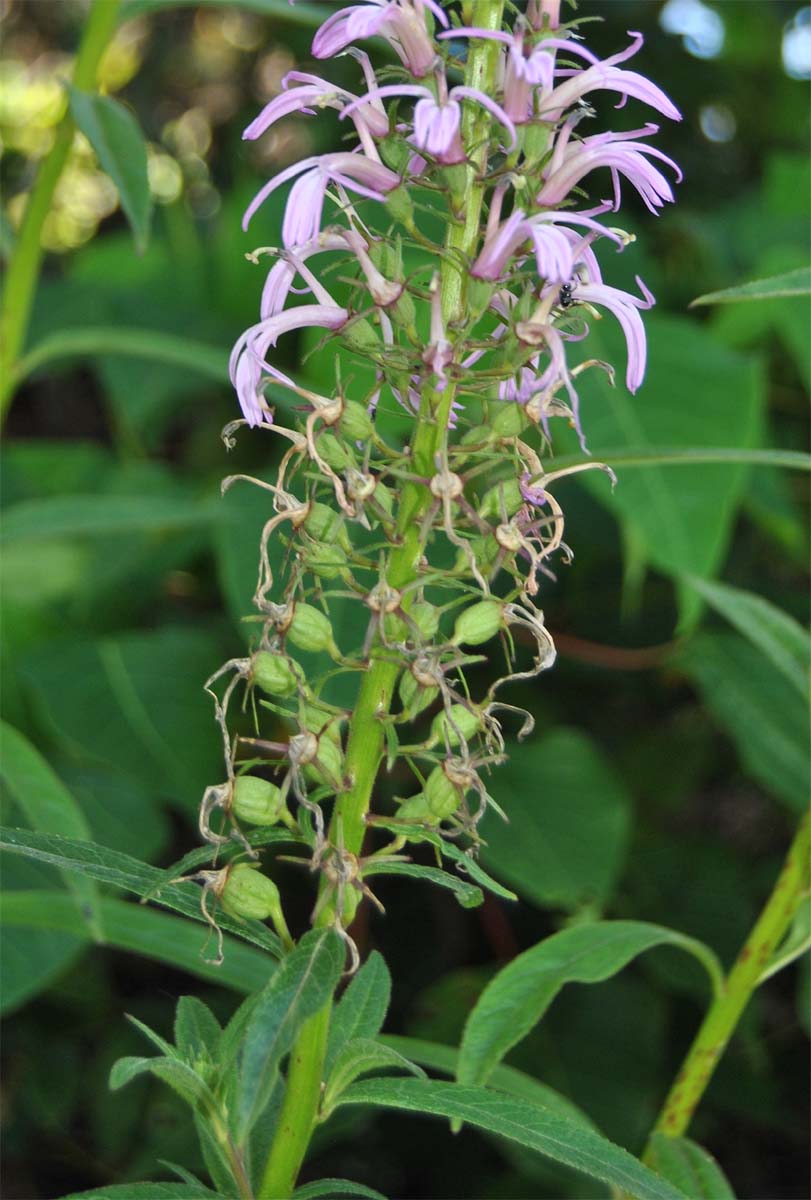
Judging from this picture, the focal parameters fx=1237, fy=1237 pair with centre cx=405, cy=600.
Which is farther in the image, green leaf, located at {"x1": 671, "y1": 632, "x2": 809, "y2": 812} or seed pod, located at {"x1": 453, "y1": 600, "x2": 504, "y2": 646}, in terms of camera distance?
green leaf, located at {"x1": 671, "y1": 632, "x2": 809, "y2": 812}

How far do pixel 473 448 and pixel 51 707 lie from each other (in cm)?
71

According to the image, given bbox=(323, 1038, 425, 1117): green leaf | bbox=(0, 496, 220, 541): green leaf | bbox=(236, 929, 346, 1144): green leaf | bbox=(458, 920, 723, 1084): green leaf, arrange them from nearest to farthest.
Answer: bbox=(236, 929, 346, 1144): green leaf < bbox=(323, 1038, 425, 1117): green leaf < bbox=(458, 920, 723, 1084): green leaf < bbox=(0, 496, 220, 541): green leaf

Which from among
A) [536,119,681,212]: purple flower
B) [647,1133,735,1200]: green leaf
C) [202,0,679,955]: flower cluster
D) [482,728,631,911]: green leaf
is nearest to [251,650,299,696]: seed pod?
[202,0,679,955]: flower cluster

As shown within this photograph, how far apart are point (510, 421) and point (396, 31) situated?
167 mm

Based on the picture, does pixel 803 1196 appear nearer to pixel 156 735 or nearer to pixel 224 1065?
pixel 156 735

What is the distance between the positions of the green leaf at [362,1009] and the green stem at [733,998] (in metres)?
0.25

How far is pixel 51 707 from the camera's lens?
3.67 ft

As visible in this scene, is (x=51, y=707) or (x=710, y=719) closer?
(x=51, y=707)

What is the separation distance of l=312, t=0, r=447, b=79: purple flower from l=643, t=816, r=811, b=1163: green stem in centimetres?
52

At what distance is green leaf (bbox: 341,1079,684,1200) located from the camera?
0.51 meters

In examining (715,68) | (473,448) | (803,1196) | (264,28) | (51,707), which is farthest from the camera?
(264,28)

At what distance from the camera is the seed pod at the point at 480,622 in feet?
1.74

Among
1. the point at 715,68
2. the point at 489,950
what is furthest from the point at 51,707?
the point at 715,68

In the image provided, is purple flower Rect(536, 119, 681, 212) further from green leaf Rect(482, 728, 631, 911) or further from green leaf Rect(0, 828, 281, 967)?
green leaf Rect(482, 728, 631, 911)
